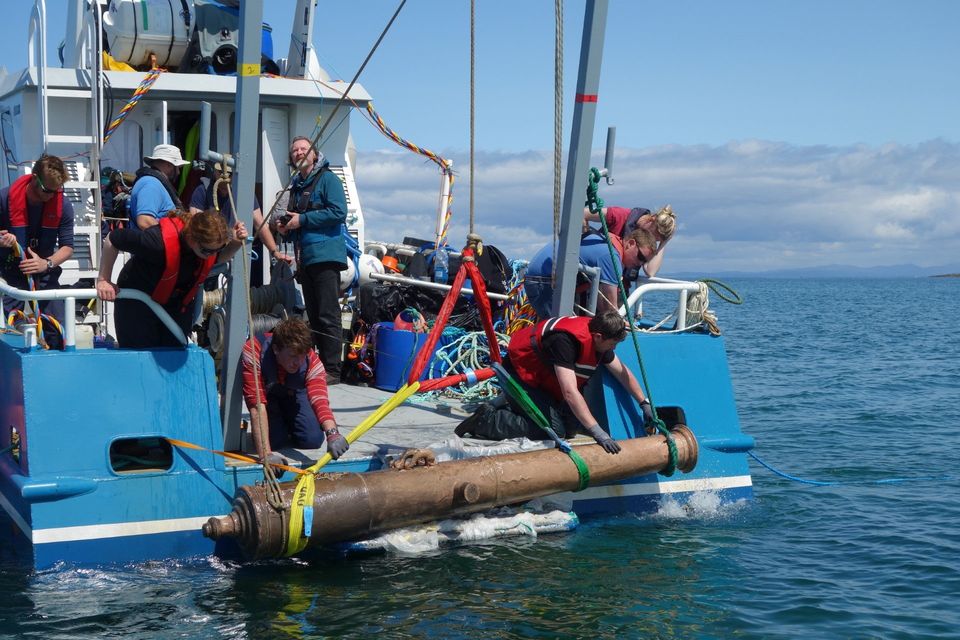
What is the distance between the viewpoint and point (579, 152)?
7930mm

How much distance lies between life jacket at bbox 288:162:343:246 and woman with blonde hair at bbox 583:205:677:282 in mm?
2019

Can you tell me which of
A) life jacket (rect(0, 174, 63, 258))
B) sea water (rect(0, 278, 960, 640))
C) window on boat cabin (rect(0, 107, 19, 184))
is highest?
window on boat cabin (rect(0, 107, 19, 184))

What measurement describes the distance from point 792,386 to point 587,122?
13.4m

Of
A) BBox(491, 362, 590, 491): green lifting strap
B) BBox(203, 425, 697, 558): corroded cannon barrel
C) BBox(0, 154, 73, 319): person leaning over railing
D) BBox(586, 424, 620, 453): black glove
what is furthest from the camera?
BBox(0, 154, 73, 319): person leaning over railing

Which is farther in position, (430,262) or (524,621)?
(430,262)

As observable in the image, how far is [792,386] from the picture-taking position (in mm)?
20109

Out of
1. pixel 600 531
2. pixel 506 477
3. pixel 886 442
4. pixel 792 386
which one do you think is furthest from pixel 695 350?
pixel 792 386

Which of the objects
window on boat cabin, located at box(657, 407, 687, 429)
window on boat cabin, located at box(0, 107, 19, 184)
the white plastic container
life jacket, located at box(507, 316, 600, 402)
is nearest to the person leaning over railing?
window on boat cabin, located at box(0, 107, 19, 184)

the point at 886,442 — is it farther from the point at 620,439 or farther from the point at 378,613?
the point at 378,613

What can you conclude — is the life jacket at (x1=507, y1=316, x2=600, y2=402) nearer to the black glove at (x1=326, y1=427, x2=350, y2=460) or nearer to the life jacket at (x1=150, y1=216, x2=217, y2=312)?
the black glove at (x1=326, y1=427, x2=350, y2=460)

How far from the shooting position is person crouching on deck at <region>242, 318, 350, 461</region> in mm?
6828

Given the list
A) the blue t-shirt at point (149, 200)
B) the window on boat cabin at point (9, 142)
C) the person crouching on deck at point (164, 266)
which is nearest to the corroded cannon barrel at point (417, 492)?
the person crouching on deck at point (164, 266)

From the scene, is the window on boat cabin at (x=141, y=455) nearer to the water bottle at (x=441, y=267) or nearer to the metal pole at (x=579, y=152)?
the metal pole at (x=579, y=152)

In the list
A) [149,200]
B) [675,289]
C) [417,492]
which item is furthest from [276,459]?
[675,289]
